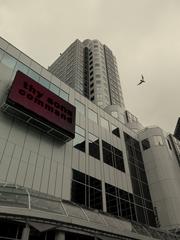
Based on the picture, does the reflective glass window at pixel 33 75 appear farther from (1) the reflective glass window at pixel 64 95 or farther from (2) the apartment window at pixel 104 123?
(2) the apartment window at pixel 104 123

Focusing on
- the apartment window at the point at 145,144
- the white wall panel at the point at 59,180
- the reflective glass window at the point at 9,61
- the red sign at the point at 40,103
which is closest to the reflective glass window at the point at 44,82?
the red sign at the point at 40,103

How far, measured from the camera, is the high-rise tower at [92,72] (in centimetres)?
8588

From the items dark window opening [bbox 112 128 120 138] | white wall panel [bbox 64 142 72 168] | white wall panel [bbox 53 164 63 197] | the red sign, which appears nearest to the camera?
white wall panel [bbox 53 164 63 197]

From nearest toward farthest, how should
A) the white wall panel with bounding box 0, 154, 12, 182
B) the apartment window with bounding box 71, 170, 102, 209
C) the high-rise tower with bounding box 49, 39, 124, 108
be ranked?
the white wall panel with bounding box 0, 154, 12, 182 → the apartment window with bounding box 71, 170, 102, 209 → the high-rise tower with bounding box 49, 39, 124, 108

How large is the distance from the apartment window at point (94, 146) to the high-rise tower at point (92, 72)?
166 ft

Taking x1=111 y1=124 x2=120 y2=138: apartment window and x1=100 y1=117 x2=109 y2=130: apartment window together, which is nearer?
x1=100 y1=117 x2=109 y2=130: apartment window

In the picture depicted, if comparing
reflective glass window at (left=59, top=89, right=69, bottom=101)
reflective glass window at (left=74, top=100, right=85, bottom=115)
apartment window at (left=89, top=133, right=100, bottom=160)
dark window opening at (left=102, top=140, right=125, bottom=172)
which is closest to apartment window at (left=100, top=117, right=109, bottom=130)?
dark window opening at (left=102, top=140, right=125, bottom=172)

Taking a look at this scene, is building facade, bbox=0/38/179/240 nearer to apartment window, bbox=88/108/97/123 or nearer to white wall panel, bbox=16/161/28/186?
white wall panel, bbox=16/161/28/186

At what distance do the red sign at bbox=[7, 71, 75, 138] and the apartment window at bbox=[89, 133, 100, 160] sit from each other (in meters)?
4.57

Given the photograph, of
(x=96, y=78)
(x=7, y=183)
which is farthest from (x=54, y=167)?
(x=96, y=78)

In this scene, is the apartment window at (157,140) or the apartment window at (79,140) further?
the apartment window at (157,140)

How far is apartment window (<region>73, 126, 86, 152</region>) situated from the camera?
25.0 m

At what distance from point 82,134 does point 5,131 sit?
1029 cm

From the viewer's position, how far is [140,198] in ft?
96.7
